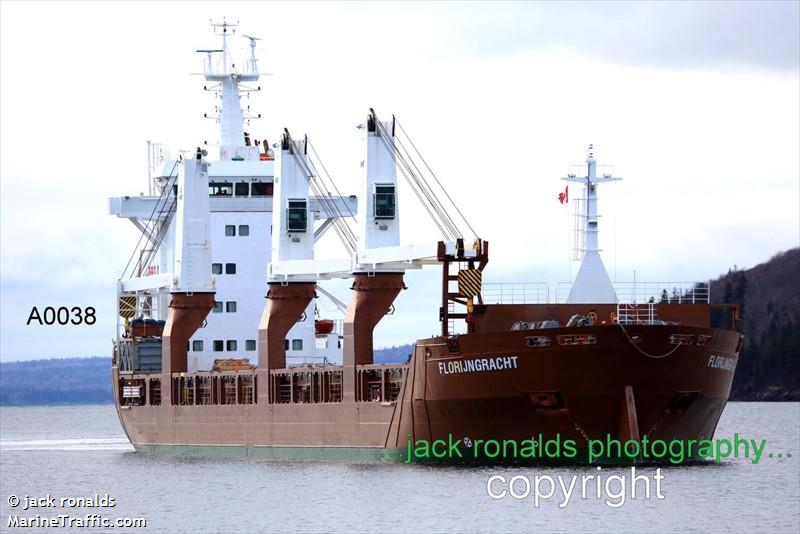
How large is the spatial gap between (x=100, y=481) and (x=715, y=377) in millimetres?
15913

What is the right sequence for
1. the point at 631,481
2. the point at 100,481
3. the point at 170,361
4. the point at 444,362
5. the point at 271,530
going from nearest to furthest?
the point at 271,530 → the point at 631,481 → the point at 444,362 → the point at 100,481 → the point at 170,361

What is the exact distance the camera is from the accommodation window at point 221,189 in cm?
5872

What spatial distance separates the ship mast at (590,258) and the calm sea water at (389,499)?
17.7 feet

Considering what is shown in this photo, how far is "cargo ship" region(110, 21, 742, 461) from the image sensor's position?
1593 inches

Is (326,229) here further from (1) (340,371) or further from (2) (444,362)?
(2) (444,362)

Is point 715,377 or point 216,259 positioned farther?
point 216,259

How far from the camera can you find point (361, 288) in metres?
47.1

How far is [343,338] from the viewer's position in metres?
48.1

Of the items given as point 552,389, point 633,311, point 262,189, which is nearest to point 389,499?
point 552,389

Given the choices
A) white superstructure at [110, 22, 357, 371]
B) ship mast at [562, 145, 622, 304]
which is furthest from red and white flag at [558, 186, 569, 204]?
white superstructure at [110, 22, 357, 371]

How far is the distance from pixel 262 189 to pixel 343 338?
11703 millimetres

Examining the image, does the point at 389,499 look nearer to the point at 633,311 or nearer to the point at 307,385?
the point at 633,311

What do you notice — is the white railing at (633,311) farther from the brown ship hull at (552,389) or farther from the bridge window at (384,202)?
the bridge window at (384,202)

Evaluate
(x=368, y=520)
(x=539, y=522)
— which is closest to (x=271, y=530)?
(x=368, y=520)
